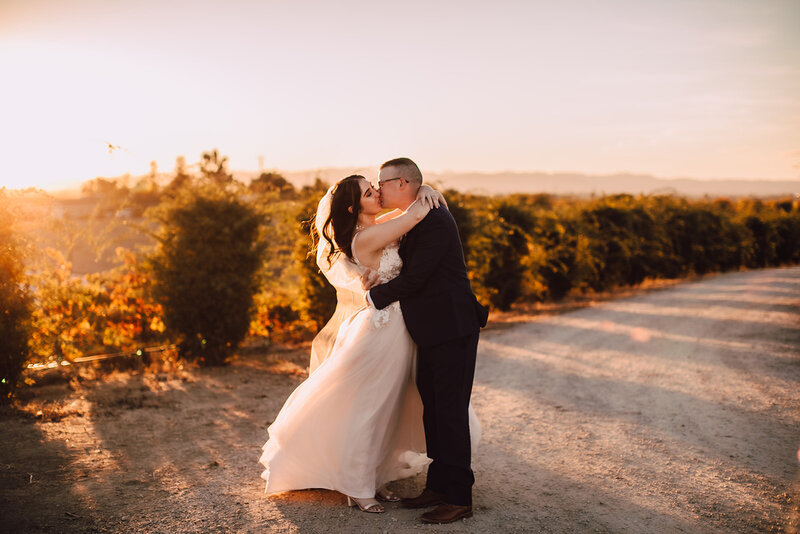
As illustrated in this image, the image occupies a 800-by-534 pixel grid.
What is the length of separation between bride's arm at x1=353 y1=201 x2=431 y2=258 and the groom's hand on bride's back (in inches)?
6.0

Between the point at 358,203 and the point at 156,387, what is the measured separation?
15.4 feet

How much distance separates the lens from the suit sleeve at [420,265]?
3994 millimetres

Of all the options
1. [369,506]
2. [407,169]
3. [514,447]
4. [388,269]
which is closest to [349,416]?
[369,506]

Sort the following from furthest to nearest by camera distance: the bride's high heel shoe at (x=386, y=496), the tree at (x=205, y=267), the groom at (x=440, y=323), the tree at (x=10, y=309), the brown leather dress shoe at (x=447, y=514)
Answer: the tree at (x=205, y=267)
the tree at (x=10, y=309)
the bride's high heel shoe at (x=386, y=496)
the groom at (x=440, y=323)
the brown leather dress shoe at (x=447, y=514)

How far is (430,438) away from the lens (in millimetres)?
4254

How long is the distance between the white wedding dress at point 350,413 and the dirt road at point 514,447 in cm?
25

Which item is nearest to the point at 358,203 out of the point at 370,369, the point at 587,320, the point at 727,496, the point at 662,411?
the point at 370,369

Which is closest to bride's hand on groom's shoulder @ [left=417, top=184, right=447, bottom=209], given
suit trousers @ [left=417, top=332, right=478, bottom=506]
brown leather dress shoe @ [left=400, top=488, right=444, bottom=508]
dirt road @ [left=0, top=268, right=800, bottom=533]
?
suit trousers @ [left=417, top=332, right=478, bottom=506]

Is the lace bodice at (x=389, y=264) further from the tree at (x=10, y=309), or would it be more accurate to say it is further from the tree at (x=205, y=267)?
the tree at (x=10, y=309)

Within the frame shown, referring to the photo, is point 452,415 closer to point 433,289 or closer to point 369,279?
point 433,289

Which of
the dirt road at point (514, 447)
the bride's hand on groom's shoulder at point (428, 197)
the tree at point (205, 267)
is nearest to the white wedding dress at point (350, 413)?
the dirt road at point (514, 447)

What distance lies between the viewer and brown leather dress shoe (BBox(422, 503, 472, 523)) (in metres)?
3.92

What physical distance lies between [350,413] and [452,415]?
0.75 metres

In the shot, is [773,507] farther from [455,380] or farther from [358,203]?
[358,203]
